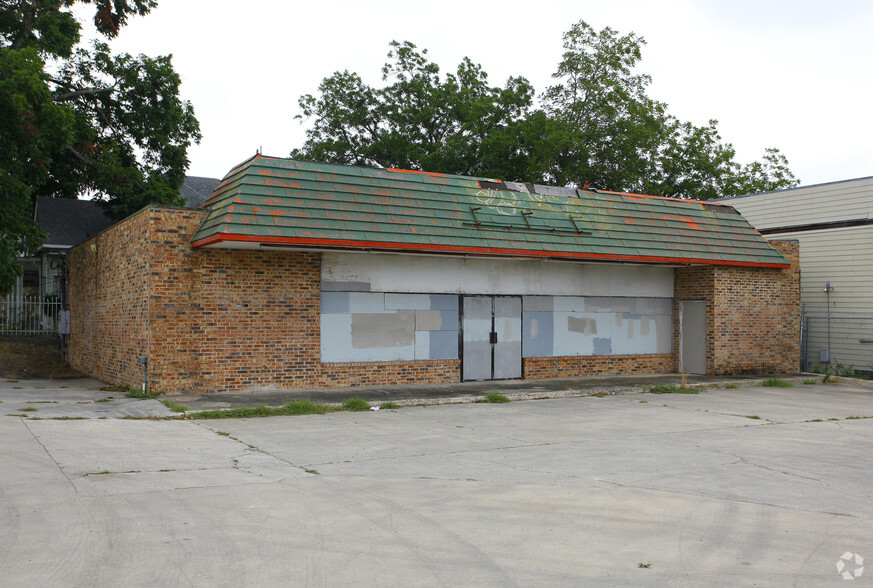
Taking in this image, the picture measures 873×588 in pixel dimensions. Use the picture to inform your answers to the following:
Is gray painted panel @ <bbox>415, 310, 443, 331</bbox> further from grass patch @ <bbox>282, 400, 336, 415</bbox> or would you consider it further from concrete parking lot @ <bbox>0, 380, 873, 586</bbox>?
concrete parking lot @ <bbox>0, 380, 873, 586</bbox>

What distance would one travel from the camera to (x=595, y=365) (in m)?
19.2

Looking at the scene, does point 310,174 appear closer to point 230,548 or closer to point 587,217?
point 587,217

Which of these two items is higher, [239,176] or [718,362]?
[239,176]

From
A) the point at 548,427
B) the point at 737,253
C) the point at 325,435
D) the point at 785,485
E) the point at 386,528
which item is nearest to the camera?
the point at 386,528

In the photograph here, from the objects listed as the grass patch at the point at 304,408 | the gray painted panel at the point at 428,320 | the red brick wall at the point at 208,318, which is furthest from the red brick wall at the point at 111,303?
the gray painted panel at the point at 428,320

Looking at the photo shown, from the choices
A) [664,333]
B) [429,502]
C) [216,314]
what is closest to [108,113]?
[216,314]

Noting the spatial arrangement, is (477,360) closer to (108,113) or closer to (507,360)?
(507,360)

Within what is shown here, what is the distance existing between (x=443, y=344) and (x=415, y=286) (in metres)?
1.55

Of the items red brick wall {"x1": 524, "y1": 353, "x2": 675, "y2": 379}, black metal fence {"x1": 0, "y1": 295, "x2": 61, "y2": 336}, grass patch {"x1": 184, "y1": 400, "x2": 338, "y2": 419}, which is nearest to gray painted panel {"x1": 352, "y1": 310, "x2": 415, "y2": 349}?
grass patch {"x1": 184, "y1": 400, "x2": 338, "y2": 419}

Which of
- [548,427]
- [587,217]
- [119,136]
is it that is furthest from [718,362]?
[119,136]

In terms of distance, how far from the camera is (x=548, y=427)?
11.7 m

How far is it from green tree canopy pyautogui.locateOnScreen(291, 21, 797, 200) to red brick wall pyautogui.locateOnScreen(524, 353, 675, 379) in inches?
767

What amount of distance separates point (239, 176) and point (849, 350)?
18.3 m

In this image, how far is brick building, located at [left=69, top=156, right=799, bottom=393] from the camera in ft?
47.0
